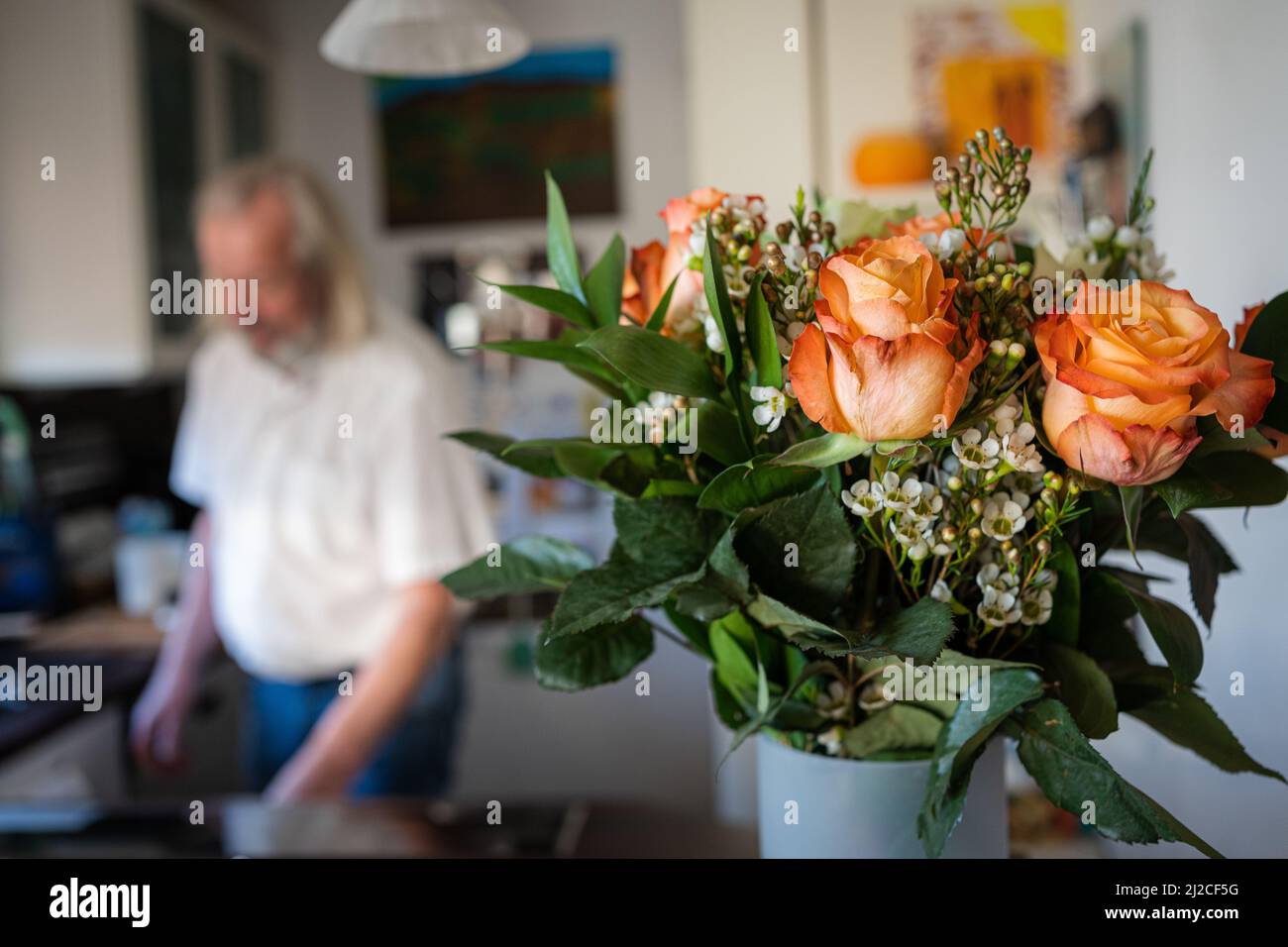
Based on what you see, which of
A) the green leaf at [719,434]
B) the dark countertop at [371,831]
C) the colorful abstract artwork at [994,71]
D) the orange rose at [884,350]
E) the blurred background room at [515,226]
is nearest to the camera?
the orange rose at [884,350]

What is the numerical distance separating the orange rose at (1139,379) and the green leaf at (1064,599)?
7 centimetres

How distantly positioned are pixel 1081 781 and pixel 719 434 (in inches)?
8.5

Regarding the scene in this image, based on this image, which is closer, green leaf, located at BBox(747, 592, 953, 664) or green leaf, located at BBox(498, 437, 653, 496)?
green leaf, located at BBox(747, 592, 953, 664)

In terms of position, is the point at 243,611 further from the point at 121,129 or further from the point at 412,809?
the point at 121,129

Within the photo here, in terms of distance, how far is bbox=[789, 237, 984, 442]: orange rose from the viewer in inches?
16.6

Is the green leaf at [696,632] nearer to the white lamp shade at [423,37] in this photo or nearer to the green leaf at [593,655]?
the green leaf at [593,655]

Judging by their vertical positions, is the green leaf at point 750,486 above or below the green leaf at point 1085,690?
above

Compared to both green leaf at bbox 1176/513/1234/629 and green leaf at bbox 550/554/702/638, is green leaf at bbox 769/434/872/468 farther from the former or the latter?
green leaf at bbox 1176/513/1234/629

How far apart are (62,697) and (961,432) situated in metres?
1.76

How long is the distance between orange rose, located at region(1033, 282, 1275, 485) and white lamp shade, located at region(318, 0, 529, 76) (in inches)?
19.8

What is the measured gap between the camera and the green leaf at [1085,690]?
0.50 m

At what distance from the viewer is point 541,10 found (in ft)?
11.8

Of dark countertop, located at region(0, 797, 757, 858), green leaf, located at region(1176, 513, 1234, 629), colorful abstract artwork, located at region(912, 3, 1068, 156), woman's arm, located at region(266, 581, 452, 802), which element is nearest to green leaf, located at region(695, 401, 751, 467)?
green leaf, located at region(1176, 513, 1234, 629)

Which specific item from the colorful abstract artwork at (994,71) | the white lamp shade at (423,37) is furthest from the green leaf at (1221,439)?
the colorful abstract artwork at (994,71)
